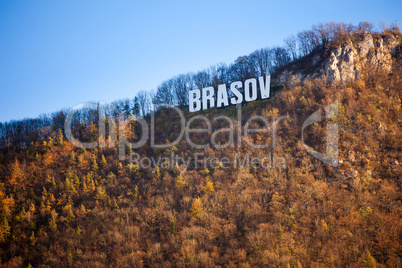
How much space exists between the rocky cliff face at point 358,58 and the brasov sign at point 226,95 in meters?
13.9

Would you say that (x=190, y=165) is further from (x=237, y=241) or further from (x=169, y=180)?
(x=237, y=241)

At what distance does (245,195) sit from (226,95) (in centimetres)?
3223

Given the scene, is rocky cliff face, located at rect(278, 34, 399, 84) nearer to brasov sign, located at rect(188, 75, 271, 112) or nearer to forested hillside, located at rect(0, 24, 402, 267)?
forested hillside, located at rect(0, 24, 402, 267)

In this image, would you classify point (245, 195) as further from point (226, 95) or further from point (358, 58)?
point (358, 58)

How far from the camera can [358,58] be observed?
199 ft

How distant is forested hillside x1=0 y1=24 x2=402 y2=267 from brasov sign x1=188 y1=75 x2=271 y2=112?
314cm

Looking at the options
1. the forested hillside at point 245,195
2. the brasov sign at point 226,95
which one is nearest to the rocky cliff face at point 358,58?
the forested hillside at point 245,195

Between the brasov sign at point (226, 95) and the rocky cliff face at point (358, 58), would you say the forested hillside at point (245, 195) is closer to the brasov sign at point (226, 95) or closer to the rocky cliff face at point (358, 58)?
the rocky cliff face at point (358, 58)

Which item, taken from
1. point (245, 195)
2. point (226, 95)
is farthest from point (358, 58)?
point (245, 195)

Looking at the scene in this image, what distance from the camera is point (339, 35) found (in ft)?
213

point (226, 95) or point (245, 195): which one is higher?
point (226, 95)

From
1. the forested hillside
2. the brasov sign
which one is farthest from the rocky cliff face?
the brasov sign

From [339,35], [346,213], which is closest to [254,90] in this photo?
[339,35]

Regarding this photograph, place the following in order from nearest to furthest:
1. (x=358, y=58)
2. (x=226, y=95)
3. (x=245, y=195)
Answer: (x=245, y=195)
(x=358, y=58)
(x=226, y=95)
